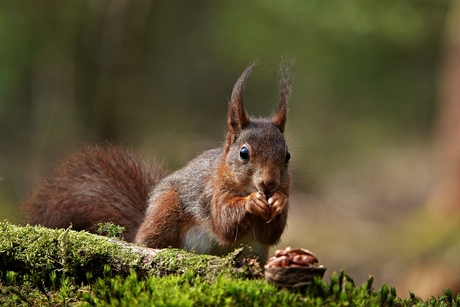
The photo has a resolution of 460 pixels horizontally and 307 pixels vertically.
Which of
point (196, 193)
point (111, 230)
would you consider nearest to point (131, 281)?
point (111, 230)

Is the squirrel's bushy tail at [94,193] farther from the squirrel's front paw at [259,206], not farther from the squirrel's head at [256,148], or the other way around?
the squirrel's front paw at [259,206]

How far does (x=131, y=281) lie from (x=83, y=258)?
0.41m

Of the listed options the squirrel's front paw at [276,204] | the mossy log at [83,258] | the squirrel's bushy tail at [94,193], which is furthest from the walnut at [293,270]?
the squirrel's bushy tail at [94,193]

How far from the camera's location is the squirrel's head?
320cm

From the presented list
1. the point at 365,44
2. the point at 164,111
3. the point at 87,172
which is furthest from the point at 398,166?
the point at 87,172

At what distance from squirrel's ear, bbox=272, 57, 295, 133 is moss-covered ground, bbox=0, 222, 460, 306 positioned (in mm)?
1241

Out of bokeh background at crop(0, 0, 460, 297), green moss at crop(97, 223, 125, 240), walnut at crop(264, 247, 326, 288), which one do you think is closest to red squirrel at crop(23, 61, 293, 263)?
green moss at crop(97, 223, 125, 240)

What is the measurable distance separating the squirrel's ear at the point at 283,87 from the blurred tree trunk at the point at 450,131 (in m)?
5.07

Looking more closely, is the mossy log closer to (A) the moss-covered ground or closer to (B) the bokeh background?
(A) the moss-covered ground

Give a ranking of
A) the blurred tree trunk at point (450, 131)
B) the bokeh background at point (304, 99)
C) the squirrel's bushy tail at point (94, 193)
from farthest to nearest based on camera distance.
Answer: the bokeh background at point (304, 99) < the blurred tree trunk at point (450, 131) < the squirrel's bushy tail at point (94, 193)

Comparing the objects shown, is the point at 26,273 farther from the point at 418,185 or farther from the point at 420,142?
the point at 420,142

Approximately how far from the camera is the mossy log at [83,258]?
245cm

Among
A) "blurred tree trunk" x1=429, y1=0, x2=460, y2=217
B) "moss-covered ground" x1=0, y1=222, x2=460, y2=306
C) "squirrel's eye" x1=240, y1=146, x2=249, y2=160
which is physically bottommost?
"moss-covered ground" x1=0, y1=222, x2=460, y2=306

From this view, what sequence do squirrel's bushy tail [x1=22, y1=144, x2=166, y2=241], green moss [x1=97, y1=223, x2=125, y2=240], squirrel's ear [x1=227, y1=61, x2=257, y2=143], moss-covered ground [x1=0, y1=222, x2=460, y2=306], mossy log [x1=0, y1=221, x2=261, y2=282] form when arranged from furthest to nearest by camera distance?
squirrel's bushy tail [x1=22, y1=144, x2=166, y2=241], squirrel's ear [x1=227, y1=61, x2=257, y2=143], green moss [x1=97, y1=223, x2=125, y2=240], mossy log [x1=0, y1=221, x2=261, y2=282], moss-covered ground [x1=0, y1=222, x2=460, y2=306]
